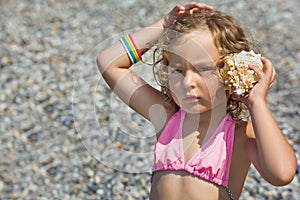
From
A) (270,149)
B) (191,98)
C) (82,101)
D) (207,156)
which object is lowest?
(82,101)

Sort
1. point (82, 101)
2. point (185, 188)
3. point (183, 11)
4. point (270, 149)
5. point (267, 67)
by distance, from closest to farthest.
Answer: point (270, 149), point (267, 67), point (185, 188), point (183, 11), point (82, 101)

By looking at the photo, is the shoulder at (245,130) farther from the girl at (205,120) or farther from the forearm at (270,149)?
the forearm at (270,149)

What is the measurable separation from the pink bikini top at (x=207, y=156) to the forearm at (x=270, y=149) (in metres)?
0.18

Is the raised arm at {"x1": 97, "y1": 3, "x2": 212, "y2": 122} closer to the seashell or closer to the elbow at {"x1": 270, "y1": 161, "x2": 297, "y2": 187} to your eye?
the seashell

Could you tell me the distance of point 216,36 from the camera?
248 centimetres

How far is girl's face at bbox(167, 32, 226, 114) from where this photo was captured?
241 cm

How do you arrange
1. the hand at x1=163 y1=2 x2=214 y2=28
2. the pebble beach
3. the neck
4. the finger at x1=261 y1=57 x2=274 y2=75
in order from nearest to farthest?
the finger at x1=261 y1=57 x2=274 y2=75, the neck, the hand at x1=163 y1=2 x2=214 y2=28, the pebble beach

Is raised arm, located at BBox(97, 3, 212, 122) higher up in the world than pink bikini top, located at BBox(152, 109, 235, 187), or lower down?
higher up

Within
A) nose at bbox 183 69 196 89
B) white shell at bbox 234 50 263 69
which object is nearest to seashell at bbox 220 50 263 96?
white shell at bbox 234 50 263 69

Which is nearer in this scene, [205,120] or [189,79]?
[189,79]

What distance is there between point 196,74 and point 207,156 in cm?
31

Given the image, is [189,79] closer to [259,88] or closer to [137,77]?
[259,88]

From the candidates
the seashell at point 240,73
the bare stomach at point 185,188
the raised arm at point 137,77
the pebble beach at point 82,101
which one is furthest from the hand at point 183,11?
the bare stomach at point 185,188

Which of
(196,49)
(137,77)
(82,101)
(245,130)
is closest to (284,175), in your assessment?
(245,130)
